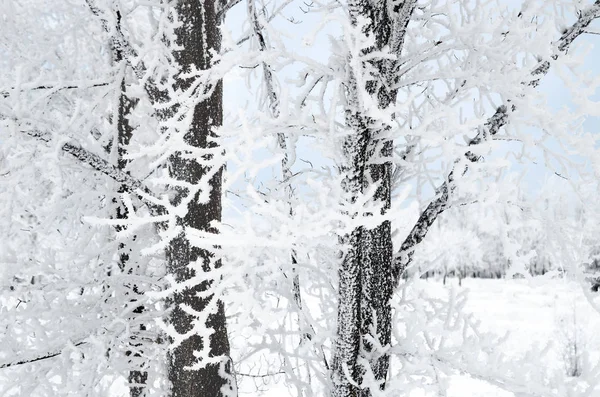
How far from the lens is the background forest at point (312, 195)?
2096 millimetres

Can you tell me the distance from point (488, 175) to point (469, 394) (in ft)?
33.9

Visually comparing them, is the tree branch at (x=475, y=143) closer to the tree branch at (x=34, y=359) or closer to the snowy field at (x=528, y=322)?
the snowy field at (x=528, y=322)

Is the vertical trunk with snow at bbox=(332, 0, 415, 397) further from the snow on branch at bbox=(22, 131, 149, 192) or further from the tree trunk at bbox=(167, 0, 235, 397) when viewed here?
the snow on branch at bbox=(22, 131, 149, 192)

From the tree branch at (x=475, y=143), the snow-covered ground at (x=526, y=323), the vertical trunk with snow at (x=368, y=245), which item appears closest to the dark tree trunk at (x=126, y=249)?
the vertical trunk with snow at (x=368, y=245)

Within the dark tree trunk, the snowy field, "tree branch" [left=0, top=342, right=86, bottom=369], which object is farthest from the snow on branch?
the snowy field

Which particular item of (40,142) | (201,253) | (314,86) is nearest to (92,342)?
(201,253)

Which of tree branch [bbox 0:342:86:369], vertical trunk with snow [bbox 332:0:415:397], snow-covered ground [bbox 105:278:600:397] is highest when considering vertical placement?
vertical trunk with snow [bbox 332:0:415:397]

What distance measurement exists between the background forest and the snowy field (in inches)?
23.3

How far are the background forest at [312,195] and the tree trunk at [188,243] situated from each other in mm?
14

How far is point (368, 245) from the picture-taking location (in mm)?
2871

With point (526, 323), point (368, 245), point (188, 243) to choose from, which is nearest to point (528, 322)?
point (526, 323)

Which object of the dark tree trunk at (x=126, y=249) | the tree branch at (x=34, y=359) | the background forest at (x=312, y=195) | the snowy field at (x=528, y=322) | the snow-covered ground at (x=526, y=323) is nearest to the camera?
the background forest at (x=312, y=195)

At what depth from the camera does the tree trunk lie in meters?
3.37

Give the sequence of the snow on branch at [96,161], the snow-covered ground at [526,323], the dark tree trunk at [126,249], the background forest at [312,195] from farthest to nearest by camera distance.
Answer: the snow-covered ground at [526,323]
the dark tree trunk at [126,249]
the snow on branch at [96,161]
the background forest at [312,195]
